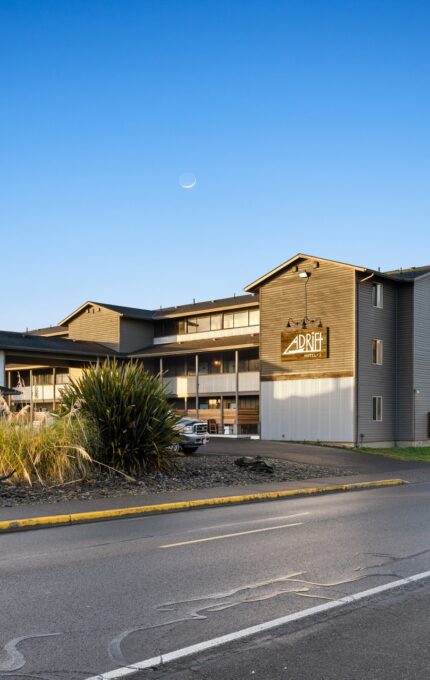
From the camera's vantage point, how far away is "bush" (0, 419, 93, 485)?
17.2 metres

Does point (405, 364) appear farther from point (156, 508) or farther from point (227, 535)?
point (227, 535)

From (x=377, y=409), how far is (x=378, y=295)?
5686 millimetres

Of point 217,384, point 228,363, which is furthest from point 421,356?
point 228,363

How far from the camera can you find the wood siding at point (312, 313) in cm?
3806

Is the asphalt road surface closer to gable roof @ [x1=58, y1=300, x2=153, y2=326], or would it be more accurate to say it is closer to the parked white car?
the parked white car

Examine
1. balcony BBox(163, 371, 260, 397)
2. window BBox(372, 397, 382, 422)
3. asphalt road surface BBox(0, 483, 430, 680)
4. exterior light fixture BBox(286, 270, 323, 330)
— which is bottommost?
asphalt road surface BBox(0, 483, 430, 680)

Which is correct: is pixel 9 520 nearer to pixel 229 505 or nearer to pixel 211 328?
pixel 229 505

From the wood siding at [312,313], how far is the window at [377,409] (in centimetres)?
232

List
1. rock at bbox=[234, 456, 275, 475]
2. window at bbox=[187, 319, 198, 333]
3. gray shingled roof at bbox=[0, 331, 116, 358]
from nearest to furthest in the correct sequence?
rock at bbox=[234, 456, 275, 475], gray shingled roof at bbox=[0, 331, 116, 358], window at bbox=[187, 319, 198, 333]

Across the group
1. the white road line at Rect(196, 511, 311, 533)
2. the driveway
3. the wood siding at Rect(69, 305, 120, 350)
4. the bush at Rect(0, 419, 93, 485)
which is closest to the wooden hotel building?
the driveway

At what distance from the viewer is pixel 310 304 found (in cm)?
4016

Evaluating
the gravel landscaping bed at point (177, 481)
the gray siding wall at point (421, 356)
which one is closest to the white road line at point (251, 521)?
the gravel landscaping bed at point (177, 481)

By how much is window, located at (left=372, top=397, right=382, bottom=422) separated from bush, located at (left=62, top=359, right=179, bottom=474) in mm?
20185

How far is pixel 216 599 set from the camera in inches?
290
